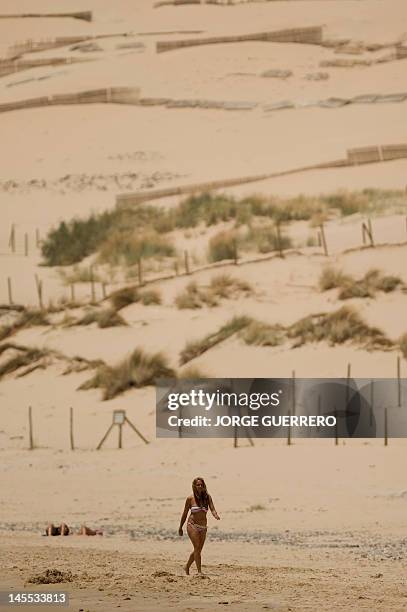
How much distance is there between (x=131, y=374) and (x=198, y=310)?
977mm

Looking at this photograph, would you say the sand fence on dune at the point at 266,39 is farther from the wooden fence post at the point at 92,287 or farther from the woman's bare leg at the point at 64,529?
the woman's bare leg at the point at 64,529

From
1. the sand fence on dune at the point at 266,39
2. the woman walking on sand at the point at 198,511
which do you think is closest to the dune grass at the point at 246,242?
the sand fence on dune at the point at 266,39

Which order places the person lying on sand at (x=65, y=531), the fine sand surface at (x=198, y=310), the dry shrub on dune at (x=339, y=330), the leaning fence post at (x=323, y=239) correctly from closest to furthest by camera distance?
the fine sand surface at (x=198, y=310) < the person lying on sand at (x=65, y=531) < the dry shrub on dune at (x=339, y=330) < the leaning fence post at (x=323, y=239)

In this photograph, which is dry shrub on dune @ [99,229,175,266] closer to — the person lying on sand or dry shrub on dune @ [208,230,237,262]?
dry shrub on dune @ [208,230,237,262]

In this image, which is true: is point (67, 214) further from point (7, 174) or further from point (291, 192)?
point (291, 192)

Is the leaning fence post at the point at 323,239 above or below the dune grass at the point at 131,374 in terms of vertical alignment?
above

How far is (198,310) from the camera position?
18844 mm

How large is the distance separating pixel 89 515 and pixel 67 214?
168 inches

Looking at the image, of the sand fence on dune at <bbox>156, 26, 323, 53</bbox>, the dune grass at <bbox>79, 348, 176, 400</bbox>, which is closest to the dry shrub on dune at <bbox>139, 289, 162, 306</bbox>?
the dune grass at <bbox>79, 348, 176, 400</bbox>

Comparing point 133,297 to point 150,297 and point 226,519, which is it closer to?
point 150,297

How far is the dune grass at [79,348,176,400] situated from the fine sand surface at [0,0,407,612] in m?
0.09

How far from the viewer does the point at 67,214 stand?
20.2m

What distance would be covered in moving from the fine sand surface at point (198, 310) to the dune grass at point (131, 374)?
0.28ft

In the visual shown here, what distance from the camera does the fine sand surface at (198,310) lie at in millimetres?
15156
